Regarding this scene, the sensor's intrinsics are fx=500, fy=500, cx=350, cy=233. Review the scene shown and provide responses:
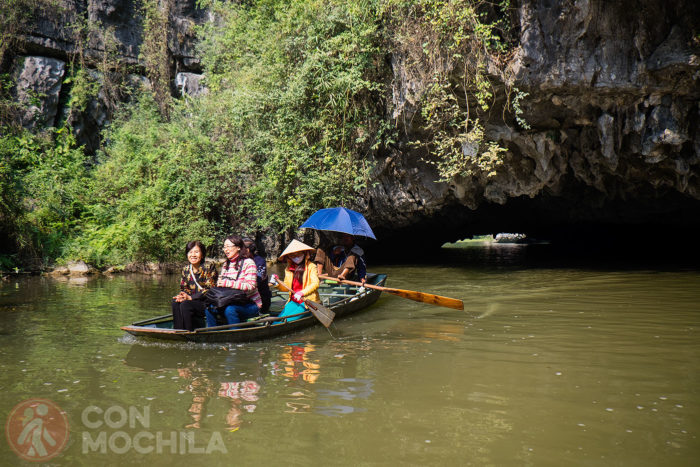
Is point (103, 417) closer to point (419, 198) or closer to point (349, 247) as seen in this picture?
point (349, 247)

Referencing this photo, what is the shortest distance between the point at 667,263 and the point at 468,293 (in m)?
7.92

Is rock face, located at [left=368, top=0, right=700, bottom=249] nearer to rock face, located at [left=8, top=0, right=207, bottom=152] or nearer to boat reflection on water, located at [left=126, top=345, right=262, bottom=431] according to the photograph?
boat reflection on water, located at [left=126, top=345, right=262, bottom=431]

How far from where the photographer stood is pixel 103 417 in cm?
391

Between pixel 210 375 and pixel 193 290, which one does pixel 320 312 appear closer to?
pixel 193 290

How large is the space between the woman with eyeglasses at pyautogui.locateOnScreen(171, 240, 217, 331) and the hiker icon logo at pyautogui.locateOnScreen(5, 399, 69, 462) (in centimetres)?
216

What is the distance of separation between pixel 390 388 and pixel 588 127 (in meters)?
8.66

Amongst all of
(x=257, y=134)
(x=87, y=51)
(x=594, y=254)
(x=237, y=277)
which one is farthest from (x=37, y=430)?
(x=87, y=51)

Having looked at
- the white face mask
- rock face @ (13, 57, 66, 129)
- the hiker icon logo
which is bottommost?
the hiker icon logo

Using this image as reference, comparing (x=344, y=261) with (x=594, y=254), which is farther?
(x=594, y=254)

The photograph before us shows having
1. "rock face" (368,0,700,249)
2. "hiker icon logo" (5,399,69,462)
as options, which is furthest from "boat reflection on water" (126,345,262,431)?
"rock face" (368,0,700,249)

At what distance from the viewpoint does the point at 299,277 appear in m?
7.40

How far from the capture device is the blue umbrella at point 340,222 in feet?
28.2

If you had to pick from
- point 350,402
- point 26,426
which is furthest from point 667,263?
point 26,426

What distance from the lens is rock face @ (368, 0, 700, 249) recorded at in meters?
8.96
